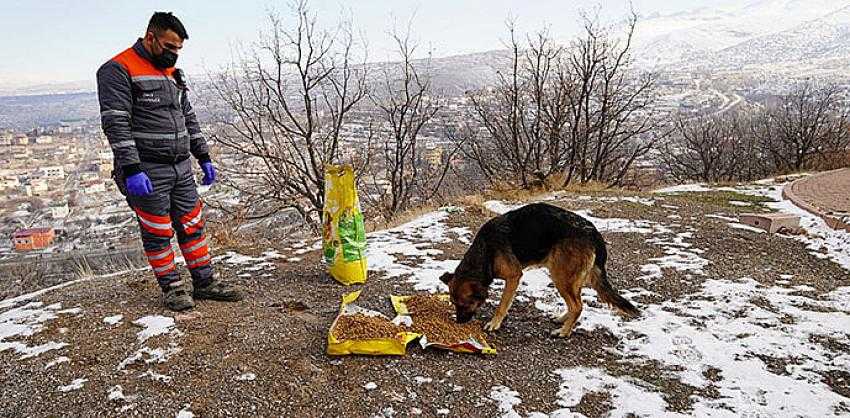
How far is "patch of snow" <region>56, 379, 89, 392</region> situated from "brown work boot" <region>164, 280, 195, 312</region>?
1.04 meters

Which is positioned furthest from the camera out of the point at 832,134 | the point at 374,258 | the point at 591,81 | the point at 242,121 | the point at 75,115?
the point at 832,134

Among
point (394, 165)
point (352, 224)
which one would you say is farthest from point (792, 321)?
point (394, 165)

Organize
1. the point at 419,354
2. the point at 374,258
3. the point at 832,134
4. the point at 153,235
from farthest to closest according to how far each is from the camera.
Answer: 1. the point at 832,134
2. the point at 374,258
3. the point at 153,235
4. the point at 419,354

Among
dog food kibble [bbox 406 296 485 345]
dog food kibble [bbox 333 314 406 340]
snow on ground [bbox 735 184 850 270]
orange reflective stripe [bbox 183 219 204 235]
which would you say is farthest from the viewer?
snow on ground [bbox 735 184 850 270]

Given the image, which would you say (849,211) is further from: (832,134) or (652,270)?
(832,134)

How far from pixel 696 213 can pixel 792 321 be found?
5409 mm

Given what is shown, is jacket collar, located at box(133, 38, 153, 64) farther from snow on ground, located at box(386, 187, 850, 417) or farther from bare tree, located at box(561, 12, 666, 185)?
bare tree, located at box(561, 12, 666, 185)

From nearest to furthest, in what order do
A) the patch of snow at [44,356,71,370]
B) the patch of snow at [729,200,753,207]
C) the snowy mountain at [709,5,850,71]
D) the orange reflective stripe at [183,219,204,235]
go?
1. the patch of snow at [44,356,71,370]
2. the orange reflective stripe at [183,219,204,235]
3. the patch of snow at [729,200,753,207]
4. the snowy mountain at [709,5,850,71]

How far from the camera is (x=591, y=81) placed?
1705 centimetres

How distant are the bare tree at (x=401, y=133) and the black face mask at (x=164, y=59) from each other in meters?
12.4

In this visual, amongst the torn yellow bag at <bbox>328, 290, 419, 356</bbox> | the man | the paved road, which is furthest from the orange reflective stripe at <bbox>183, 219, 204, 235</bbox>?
the paved road

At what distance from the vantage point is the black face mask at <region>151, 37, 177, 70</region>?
3674 millimetres

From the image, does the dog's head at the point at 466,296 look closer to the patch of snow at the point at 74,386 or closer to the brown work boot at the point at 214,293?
the brown work boot at the point at 214,293

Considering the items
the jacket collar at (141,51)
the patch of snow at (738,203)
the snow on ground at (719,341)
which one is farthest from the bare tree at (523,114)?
the jacket collar at (141,51)
